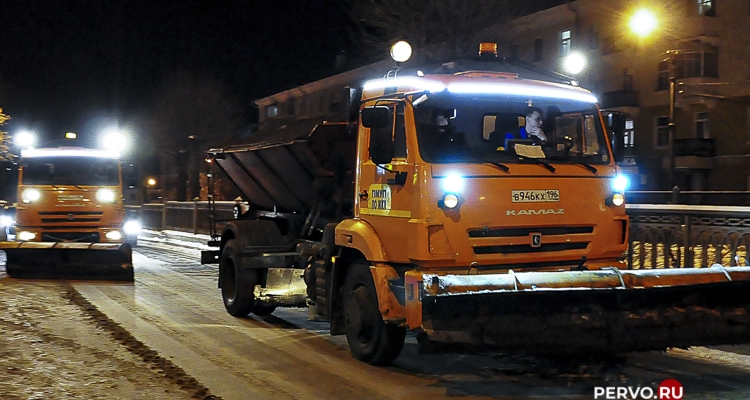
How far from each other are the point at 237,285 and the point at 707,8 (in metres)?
32.6

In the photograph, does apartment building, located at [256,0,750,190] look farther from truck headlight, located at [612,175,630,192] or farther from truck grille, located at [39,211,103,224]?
truck headlight, located at [612,175,630,192]

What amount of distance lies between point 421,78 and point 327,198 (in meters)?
2.63

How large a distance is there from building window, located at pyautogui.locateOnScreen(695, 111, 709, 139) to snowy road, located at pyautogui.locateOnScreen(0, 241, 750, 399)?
32.7m

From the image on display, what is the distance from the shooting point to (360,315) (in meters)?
7.95

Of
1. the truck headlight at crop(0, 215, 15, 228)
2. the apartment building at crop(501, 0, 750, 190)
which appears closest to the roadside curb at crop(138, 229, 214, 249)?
the truck headlight at crop(0, 215, 15, 228)

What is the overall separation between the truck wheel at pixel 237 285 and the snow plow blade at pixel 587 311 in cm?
463

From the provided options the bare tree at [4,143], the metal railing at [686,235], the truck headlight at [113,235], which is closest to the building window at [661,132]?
the bare tree at [4,143]

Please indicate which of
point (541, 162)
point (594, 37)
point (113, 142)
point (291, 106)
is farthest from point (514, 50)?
point (541, 162)

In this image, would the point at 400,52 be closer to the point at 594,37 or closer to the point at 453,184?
the point at 453,184

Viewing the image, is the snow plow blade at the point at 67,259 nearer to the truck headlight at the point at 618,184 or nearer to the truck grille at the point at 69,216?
the truck grille at the point at 69,216

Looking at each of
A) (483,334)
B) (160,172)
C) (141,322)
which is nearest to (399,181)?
(483,334)

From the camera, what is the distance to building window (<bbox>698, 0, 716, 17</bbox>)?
37344 mm

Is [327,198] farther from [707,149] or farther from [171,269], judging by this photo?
[707,149]

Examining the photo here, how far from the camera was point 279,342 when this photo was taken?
933 cm
